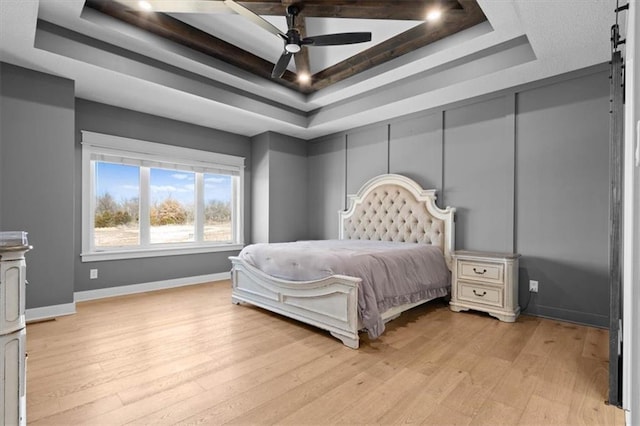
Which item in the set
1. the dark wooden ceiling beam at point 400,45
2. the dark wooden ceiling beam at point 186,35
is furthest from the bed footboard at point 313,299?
the dark wooden ceiling beam at point 400,45

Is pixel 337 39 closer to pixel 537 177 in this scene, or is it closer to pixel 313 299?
pixel 313 299

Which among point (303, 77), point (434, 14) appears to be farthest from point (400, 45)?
point (303, 77)

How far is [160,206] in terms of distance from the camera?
473 cm

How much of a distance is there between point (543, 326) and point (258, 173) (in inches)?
175

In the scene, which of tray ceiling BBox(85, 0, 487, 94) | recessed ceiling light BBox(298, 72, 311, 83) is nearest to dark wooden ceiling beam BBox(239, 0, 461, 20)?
tray ceiling BBox(85, 0, 487, 94)

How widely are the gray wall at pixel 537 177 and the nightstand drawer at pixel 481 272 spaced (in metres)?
0.45

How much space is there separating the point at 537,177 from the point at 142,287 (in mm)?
5071

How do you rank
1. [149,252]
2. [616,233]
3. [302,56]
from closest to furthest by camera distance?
[616,233], [302,56], [149,252]

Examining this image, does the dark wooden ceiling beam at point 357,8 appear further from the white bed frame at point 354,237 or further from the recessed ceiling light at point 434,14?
the white bed frame at point 354,237

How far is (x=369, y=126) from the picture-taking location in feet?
16.0

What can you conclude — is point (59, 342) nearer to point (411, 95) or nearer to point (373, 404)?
point (373, 404)

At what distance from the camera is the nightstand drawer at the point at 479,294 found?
319cm

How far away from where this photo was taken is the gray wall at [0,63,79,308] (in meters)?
3.08

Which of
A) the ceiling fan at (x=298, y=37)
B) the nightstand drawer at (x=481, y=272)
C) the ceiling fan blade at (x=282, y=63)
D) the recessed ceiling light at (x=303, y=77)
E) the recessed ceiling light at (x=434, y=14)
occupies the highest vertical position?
the recessed ceiling light at (x=434, y=14)
